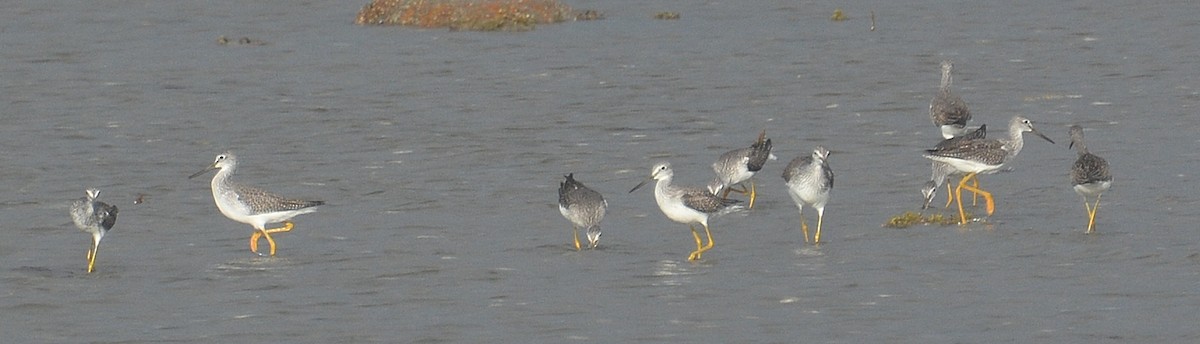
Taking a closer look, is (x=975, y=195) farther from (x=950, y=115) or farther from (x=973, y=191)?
(x=950, y=115)

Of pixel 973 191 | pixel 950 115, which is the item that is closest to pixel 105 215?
pixel 973 191

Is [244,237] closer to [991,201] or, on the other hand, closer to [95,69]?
[991,201]

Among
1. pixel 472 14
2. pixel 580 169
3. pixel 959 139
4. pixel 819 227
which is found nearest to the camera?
Answer: pixel 819 227

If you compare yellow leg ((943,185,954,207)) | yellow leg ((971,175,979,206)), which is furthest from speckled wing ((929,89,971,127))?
yellow leg ((971,175,979,206))

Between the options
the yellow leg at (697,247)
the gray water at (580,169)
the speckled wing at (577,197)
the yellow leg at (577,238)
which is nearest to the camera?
the gray water at (580,169)

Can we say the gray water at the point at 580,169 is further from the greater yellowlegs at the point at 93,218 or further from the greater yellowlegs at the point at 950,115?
the greater yellowlegs at the point at 950,115

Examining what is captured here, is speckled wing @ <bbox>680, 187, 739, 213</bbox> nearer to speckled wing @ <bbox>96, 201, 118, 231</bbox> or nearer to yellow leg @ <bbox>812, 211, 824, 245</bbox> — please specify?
yellow leg @ <bbox>812, 211, 824, 245</bbox>

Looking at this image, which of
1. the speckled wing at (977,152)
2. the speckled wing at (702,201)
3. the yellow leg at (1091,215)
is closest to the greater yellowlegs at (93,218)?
the speckled wing at (702,201)

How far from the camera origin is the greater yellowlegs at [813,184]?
72.6 ft

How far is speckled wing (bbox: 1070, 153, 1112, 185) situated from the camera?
2155 centimetres

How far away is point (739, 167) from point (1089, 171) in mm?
4142

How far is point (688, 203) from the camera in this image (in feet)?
70.7

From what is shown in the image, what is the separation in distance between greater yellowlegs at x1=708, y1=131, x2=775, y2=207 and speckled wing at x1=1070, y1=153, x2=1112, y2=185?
12.3 ft

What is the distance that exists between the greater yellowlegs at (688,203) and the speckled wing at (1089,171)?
3418 millimetres
